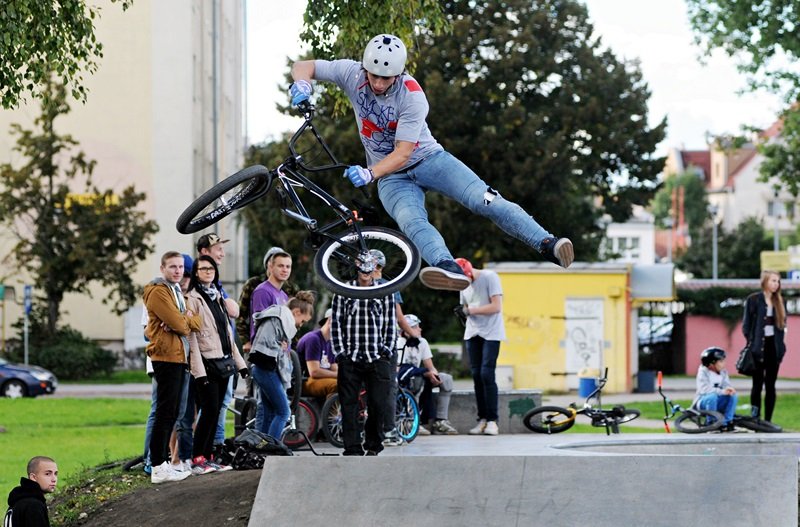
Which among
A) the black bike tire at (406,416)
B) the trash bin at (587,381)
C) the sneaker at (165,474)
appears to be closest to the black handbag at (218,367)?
the sneaker at (165,474)

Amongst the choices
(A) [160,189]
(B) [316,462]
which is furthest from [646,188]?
(B) [316,462]

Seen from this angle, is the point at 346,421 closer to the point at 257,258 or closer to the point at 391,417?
the point at 391,417

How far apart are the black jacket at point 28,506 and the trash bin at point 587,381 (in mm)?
20594

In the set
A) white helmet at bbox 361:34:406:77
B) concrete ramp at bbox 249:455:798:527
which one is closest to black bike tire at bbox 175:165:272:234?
white helmet at bbox 361:34:406:77

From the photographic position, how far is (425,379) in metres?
14.6

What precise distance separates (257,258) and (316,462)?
158 feet

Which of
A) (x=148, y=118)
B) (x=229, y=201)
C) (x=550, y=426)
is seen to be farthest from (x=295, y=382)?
(x=148, y=118)

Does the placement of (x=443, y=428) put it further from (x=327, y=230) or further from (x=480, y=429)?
(x=327, y=230)

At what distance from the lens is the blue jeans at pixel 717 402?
16062 mm

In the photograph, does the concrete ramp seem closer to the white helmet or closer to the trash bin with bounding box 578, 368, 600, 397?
the white helmet

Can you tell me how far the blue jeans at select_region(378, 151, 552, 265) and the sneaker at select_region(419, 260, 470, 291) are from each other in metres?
0.09

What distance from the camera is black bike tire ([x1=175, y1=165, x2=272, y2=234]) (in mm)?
9281

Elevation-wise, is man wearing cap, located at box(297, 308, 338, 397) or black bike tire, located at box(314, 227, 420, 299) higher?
black bike tire, located at box(314, 227, 420, 299)

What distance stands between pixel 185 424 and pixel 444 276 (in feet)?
9.98
